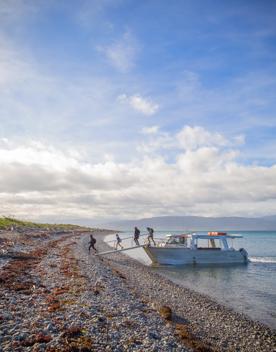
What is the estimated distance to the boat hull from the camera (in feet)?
127

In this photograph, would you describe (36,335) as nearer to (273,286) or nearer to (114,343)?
(114,343)

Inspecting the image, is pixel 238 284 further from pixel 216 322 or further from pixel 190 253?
pixel 216 322

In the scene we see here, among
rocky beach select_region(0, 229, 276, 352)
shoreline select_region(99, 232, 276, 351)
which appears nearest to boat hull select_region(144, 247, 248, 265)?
shoreline select_region(99, 232, 276, 351)

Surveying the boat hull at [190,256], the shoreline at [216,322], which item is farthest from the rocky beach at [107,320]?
the boat hull at [190,256]

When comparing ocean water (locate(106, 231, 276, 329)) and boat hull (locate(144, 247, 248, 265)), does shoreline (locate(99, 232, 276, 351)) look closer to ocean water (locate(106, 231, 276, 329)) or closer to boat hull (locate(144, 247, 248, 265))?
ocean water (locate(106, 231, 276, 329))

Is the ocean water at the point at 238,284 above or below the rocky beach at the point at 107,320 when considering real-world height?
below

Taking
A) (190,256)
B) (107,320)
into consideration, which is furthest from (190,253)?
(107,320)

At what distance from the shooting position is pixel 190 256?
39.8 metres

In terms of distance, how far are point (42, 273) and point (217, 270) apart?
74.1 ft

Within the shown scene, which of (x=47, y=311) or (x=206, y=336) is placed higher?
(x=47, y=311)

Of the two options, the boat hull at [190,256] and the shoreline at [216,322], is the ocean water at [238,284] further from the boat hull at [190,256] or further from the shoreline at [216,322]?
the shoreline at [216,322]

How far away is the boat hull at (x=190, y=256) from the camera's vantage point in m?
38.8

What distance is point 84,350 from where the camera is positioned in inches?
375

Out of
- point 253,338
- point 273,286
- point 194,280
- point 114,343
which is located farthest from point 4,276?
point 273,286
